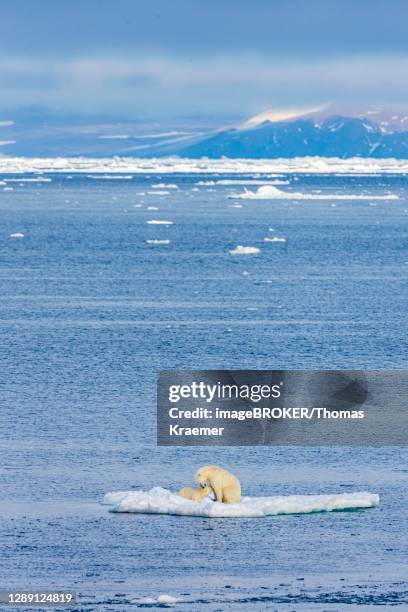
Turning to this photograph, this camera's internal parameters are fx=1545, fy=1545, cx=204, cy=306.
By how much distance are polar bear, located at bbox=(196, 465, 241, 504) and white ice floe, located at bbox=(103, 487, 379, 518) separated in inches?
4.8

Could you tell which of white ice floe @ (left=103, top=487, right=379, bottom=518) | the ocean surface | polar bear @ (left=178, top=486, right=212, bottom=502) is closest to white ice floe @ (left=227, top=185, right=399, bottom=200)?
the ocean surface

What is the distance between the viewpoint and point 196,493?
16625 millimetres

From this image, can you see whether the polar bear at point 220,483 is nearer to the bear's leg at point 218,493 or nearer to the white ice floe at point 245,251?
the bear's leg at point 218,493

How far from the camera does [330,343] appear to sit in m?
31.9

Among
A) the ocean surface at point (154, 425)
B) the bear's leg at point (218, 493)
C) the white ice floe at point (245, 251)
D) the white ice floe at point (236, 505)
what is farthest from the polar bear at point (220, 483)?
the white ice floe at point (245, 251)

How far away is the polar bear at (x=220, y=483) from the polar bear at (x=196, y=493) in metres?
0.06

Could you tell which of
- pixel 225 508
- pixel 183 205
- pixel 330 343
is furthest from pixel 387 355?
pixel 183 205

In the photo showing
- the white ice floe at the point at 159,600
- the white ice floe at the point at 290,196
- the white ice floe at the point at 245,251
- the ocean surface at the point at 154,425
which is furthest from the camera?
the white ice floe at the point at 290,196

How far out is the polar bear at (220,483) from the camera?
1641 centimetres

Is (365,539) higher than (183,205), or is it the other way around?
(183,205)

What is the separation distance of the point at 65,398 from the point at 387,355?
8.39 meters

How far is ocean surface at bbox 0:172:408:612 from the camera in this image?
46.8 ft

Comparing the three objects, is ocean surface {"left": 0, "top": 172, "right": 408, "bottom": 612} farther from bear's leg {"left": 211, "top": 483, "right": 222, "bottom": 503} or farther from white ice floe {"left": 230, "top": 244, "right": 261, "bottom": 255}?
white ice floe {"left": 230, "top": 244, "right": 261, "bottom": 255}

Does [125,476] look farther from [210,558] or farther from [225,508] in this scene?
[210,558]
